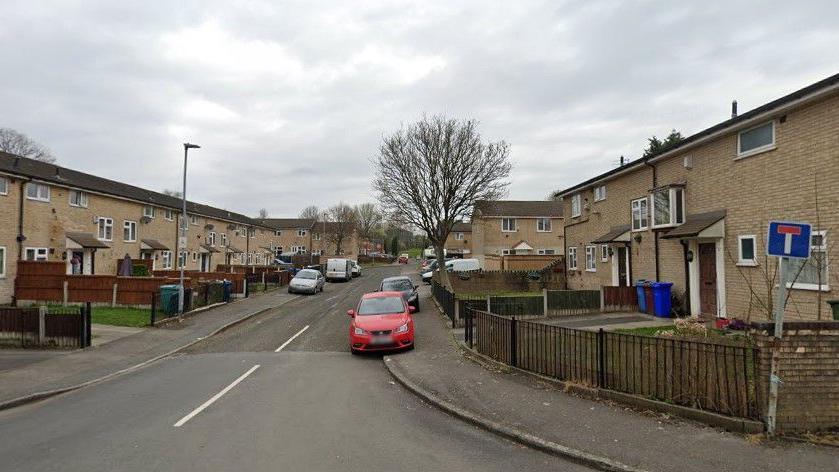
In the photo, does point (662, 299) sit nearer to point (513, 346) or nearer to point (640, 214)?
point (640, 214)

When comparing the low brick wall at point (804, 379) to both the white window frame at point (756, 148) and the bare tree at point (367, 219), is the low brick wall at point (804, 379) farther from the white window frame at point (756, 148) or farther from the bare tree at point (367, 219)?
the bare tree at point (367, 219)

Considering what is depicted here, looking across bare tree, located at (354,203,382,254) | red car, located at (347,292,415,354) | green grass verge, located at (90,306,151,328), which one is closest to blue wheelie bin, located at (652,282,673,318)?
red car, located at (347,292,415,354)

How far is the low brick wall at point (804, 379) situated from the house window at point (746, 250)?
7849mm

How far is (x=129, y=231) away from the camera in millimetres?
30453

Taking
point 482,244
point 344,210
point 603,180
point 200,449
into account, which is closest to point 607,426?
point 200,449

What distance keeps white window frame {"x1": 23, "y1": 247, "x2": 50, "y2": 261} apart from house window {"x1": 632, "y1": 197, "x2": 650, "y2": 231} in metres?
26.7

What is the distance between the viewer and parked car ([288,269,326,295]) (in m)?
30.5

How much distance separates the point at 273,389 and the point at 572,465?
5.53 meters

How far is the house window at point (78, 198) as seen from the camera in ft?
83.0

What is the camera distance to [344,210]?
79.0 metres

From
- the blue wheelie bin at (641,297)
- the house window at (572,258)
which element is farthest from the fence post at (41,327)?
the house window at (572,258)

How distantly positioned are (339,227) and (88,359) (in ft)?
209

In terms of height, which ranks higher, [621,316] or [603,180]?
[603,180]

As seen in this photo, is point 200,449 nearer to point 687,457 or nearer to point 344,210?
point 687,457
